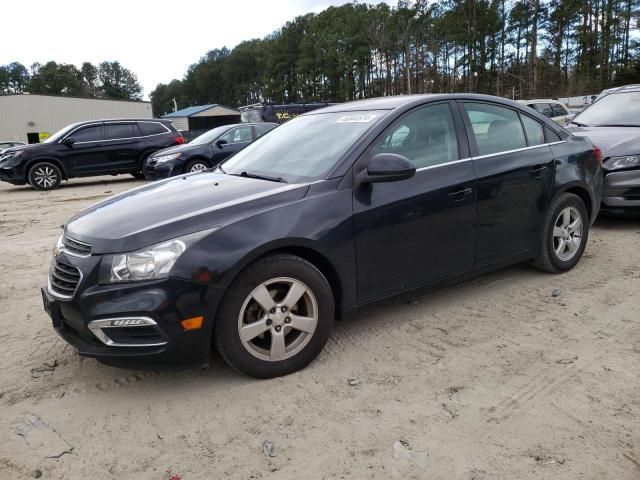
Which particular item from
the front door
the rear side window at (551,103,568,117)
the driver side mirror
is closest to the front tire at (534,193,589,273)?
the front door

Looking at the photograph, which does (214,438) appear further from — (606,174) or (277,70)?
(277,70)

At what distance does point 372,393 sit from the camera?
9.59ft

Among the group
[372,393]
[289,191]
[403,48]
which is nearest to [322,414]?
[372,393]

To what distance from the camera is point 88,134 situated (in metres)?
13.7

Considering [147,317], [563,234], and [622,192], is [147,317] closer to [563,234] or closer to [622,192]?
[563,234]

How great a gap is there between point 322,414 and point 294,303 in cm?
64

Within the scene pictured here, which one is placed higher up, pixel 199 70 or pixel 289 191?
pixel 199 70

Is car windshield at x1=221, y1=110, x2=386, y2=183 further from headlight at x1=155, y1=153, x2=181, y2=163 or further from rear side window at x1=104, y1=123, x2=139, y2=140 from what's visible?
rear side window at x1=104, y1=123, x2=139, y2=140

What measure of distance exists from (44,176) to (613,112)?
12.8m

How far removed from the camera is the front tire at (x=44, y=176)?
1344 cm

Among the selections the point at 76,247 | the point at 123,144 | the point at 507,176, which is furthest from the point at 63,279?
the point at 123,144

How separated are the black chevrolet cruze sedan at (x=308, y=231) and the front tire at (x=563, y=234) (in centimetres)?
2

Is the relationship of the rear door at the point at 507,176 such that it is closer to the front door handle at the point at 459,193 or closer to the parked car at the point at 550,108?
the front door handle at the point at 459,193

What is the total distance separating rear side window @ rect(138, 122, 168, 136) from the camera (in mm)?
14383
